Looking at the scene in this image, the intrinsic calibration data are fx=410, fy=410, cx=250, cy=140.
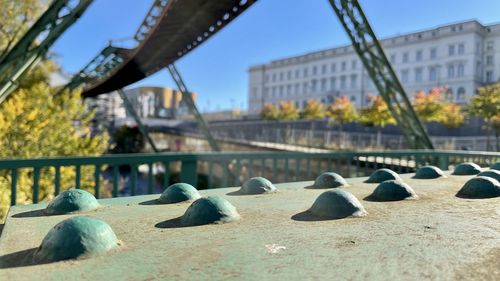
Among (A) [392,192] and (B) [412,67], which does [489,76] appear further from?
(A) [392,192]

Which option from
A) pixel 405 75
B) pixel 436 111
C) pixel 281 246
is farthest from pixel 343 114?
pixel 281 246

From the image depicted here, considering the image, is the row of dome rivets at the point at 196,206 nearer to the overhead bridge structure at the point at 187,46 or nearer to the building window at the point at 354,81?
the overhead bridge structure at the point at 187,46

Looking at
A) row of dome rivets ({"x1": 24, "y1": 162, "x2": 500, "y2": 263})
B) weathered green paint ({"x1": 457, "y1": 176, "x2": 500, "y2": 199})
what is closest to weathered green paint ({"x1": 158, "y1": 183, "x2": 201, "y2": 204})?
row of dome rivets ({"x1": 24, "y1": 162, "x2": 500, "y2": 263})

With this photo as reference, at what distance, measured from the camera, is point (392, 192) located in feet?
9.40

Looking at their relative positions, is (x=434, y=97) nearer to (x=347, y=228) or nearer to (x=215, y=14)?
(x=215, y=14)

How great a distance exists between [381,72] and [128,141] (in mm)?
38878

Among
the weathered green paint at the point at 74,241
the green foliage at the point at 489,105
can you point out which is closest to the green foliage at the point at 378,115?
the green foliage at the point at 489,105

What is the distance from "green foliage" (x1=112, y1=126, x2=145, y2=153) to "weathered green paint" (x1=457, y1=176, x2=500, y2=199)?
4494cm

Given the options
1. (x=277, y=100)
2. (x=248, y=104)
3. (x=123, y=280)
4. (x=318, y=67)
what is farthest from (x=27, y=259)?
(x=248, y=104)

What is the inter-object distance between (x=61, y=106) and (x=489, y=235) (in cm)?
1536

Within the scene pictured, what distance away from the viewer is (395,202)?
9.08ft

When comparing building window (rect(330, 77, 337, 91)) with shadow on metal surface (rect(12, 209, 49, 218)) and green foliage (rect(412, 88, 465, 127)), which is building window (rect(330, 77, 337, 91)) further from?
shadow on metal surface (rect(12, 209, 49, 218))

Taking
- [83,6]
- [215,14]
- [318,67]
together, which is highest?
[318,67]

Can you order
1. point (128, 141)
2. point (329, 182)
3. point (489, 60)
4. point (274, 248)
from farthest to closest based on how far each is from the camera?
point (489, 60) < point (128, 141) < point (329, 182) < point (274, 248)
